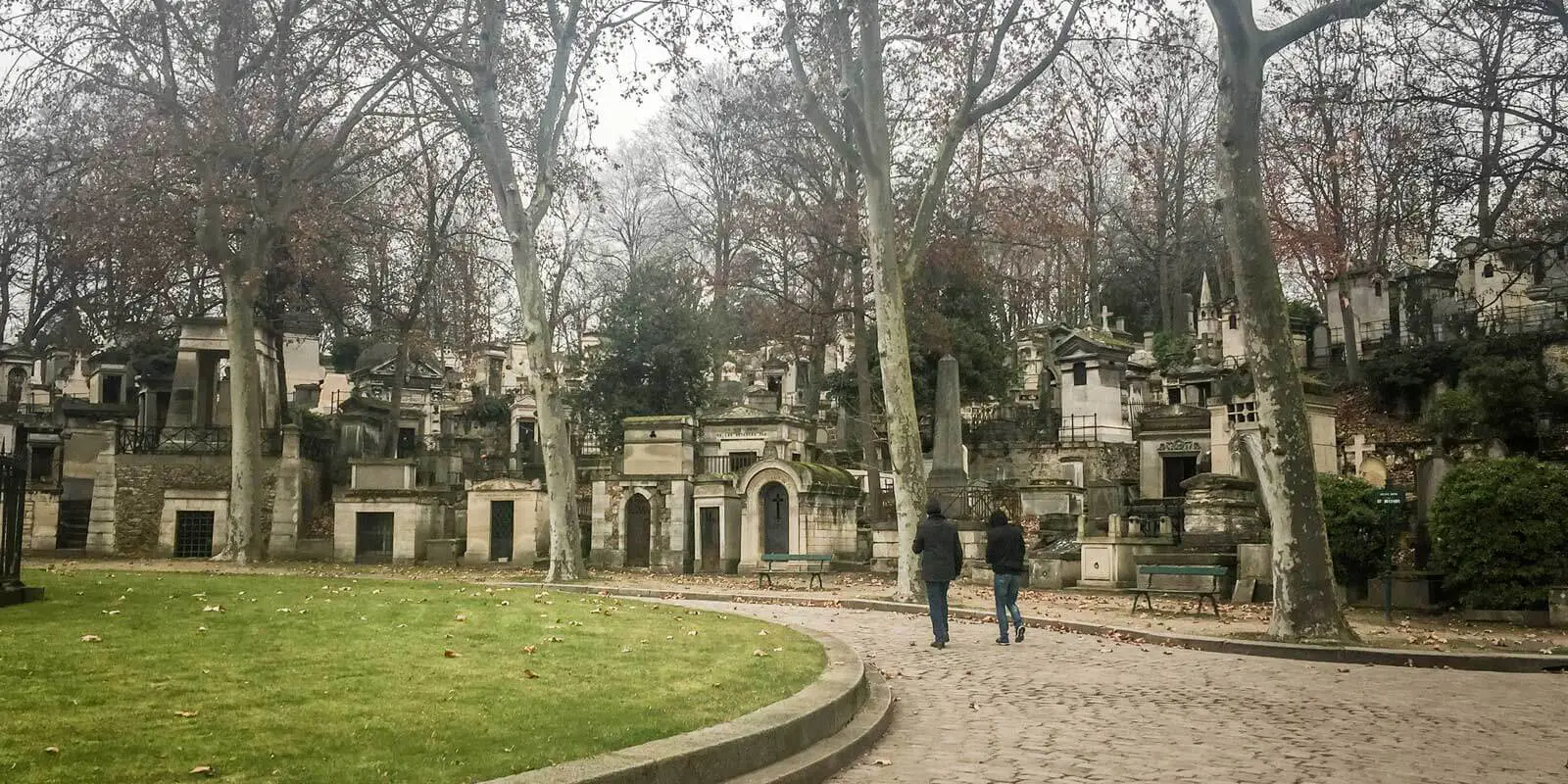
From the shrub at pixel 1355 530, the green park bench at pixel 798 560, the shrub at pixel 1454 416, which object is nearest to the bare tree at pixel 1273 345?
the shrub at pixel 1355 530

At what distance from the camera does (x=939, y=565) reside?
12133 mm

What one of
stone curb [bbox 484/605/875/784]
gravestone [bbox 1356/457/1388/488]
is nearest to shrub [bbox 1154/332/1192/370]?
gravestone [bbox 1356/457/1388/488]

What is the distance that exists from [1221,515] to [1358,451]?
13.9m

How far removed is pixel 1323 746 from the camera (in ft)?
22.8

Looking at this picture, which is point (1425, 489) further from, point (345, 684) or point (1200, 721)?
point (345, 684)

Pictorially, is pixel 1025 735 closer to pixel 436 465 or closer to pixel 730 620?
pixel 730 620

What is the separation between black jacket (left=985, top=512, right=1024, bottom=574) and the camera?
12.7 meters

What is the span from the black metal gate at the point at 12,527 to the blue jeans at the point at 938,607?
867cm

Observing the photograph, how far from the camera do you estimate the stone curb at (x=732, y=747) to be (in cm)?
495

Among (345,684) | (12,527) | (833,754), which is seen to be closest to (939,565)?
(833,754)

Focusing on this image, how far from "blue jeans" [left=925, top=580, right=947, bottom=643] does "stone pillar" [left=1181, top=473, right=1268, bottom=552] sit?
27.3 ft

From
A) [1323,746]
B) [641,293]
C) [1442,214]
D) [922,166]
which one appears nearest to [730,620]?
[1323,746]

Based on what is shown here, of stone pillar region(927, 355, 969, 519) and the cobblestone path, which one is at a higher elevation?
stone pillar region(927, 355, 969, 519)

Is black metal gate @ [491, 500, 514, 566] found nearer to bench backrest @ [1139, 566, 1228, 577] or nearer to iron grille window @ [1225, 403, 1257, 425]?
iron grille window @ [1225, 403, 1257, 425]
